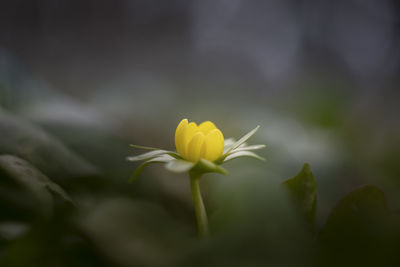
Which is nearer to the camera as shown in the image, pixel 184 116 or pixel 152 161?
pixel 152 161

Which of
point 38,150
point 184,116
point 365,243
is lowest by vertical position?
point 365,243

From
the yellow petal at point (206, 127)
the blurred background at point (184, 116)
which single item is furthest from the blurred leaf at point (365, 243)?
the yellow petal at point (206, 127)

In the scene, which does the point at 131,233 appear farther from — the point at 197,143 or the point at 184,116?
the point at 184,116

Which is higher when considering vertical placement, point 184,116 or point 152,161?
point 184,116

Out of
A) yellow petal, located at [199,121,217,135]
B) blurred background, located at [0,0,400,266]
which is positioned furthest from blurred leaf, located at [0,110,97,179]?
yellow petal, located at [199,121,217,135]

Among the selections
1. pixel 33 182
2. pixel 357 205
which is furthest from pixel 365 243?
pixel 33 182

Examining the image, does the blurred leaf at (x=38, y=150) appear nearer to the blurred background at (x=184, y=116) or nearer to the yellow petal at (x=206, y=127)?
the blurred background at (x=184, y=116)

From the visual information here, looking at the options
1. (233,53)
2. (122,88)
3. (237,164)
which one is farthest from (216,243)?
(233,53)

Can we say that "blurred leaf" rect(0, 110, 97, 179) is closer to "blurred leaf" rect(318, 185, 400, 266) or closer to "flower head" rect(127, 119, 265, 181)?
"flower head" rect(127, 119, 265, 181)
